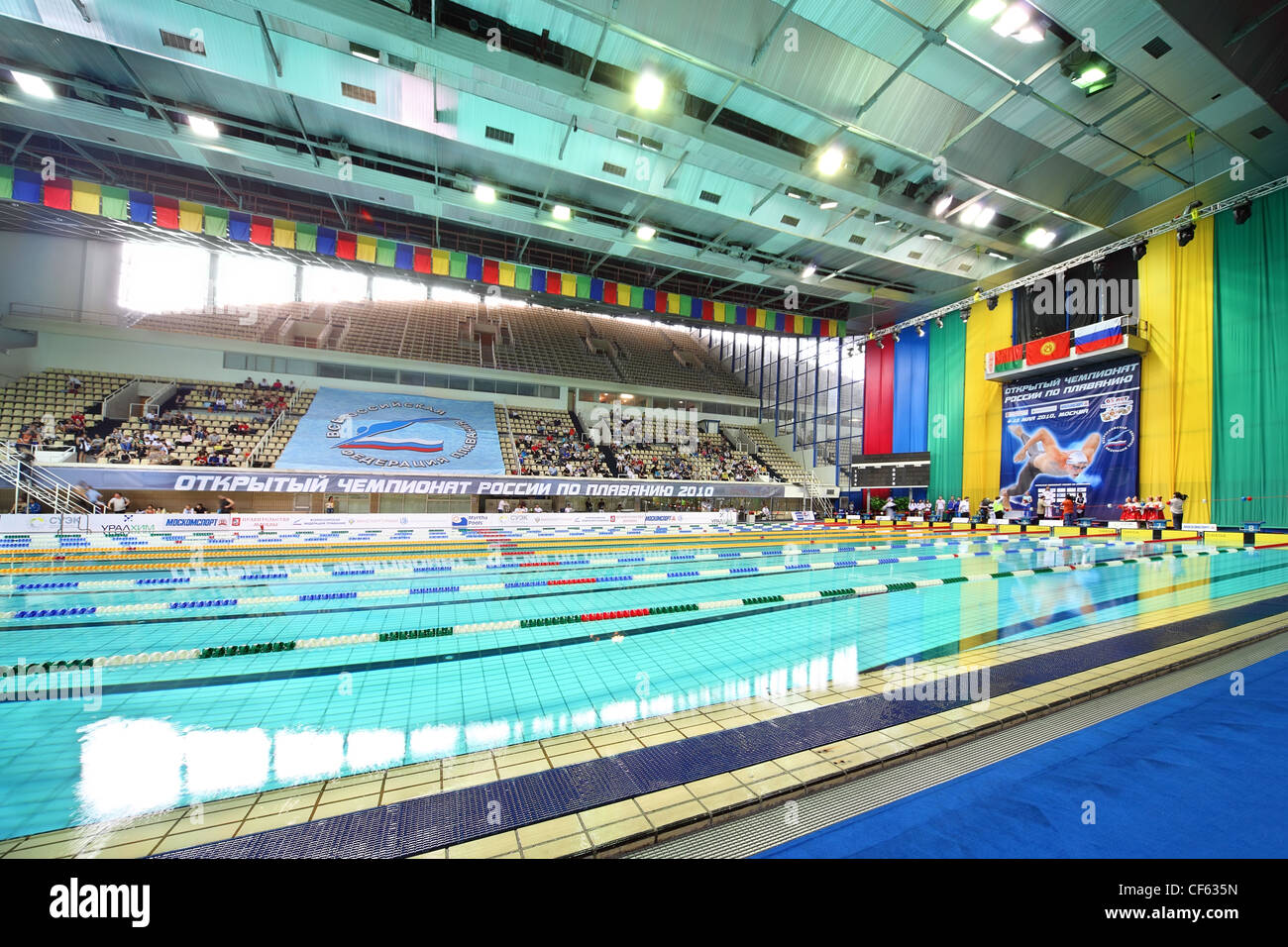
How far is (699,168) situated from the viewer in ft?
33.8

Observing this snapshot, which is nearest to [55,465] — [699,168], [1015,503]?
[699,168]

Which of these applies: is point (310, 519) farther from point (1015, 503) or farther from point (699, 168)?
point (1015, 503)

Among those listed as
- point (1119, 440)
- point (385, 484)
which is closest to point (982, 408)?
point (1119, 440)

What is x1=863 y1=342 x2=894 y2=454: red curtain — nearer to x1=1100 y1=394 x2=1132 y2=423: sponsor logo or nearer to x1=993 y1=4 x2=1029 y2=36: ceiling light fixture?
x1=1100 y1=394 x2=1132 y2=423: sponsor logo

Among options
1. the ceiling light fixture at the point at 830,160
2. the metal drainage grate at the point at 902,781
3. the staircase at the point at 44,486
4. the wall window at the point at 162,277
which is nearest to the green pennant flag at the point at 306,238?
the staircase at the point at 44,486

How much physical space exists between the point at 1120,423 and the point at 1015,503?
315 centimetres

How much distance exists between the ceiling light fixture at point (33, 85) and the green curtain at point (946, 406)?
22.5 meters

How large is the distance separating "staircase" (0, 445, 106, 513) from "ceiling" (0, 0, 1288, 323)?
6646 millimetres

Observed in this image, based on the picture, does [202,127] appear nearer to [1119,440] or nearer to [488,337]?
[488,337]

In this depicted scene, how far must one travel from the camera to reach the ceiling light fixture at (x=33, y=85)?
8.18 metres

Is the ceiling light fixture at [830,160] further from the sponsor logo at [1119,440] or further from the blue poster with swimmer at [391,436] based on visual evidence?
the blue poster with swimmer at [391,436]

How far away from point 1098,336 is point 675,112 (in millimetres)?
12422

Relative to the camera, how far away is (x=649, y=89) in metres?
7.75

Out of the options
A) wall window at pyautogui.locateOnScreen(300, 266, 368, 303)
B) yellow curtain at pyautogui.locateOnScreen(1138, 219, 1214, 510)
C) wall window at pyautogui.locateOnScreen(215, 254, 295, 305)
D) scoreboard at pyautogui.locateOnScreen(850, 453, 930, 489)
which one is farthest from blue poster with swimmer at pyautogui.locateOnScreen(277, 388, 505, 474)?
yellow curtain at pyautogui.locateOnScreen(1138, 219, 1214, 510)
